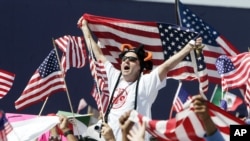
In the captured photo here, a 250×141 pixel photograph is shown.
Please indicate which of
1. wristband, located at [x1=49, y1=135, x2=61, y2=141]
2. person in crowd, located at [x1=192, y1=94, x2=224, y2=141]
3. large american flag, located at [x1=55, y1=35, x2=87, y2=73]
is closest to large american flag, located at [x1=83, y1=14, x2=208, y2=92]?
wristband, located at [x1=49, y1=135, x2=61, y2=141]

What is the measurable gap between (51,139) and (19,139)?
308 mm

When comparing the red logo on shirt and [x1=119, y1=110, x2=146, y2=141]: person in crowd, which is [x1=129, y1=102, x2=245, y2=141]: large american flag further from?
the red logo on shirt

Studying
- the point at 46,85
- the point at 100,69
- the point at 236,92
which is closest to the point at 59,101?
the point at 236,92

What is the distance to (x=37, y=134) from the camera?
852cm

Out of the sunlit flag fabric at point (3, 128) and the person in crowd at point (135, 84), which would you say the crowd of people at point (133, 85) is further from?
the sunlit flag fabric at point (3, 128)

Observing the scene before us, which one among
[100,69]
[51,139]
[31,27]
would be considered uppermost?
[31,27]

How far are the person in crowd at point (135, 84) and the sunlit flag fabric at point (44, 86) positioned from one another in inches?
103

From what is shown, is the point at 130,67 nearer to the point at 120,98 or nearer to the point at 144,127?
the point at 120,98

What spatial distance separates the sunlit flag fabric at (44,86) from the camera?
1049 cm

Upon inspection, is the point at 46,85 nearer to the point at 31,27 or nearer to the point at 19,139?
the point at 19,139

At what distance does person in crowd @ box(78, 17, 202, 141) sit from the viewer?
25.2 feet

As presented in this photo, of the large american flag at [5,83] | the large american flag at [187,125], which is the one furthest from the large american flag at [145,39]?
the large american flag at [187,125]

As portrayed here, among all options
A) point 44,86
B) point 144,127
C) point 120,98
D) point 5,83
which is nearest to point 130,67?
point 120,98

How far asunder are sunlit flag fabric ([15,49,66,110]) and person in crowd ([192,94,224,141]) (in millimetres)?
5342
